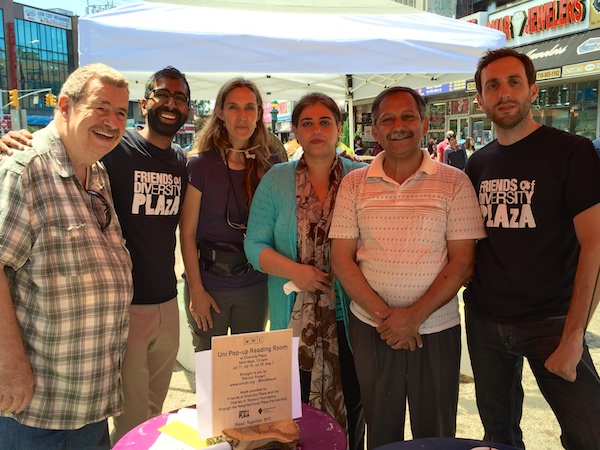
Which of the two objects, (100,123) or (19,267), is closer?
(19,267)

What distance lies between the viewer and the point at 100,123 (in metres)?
1.70

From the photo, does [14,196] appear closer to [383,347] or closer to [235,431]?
[235,431]

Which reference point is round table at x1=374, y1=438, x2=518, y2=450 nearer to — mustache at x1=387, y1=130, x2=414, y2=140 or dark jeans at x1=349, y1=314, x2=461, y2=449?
dark jeans at x1=349, y1=314, x2=461, y2=449

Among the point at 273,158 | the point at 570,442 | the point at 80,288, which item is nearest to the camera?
the point at 80,288

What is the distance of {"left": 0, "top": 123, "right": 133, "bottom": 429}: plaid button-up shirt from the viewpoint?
1507 mm

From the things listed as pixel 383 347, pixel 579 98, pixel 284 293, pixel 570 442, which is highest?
pixel 579 98

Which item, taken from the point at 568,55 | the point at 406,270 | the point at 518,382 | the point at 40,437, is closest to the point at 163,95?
the point at 406,270

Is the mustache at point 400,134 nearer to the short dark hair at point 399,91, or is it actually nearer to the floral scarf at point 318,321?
the short dark hair at point 399,91

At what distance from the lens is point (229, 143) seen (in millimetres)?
2650

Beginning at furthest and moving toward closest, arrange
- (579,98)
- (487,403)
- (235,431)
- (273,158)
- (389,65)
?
(579,98) → (389,65) → (273,158) → (487,403) → (235,431)

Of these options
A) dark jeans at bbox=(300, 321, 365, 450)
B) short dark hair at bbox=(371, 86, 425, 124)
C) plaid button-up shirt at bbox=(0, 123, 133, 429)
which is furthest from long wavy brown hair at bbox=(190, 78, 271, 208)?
plaid button-up shirt at bbox=(0, 123, 133, 429)

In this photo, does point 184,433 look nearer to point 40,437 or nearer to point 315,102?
point 40,437

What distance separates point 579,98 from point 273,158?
13328 millimetres

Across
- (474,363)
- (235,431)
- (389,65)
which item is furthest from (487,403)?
(389,65)
